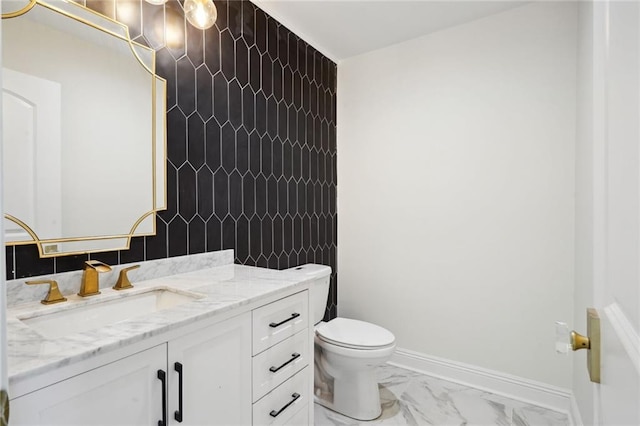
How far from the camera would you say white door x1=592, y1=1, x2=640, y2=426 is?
0.43 meters

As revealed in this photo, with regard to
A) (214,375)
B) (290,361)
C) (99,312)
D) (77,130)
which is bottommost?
(290,361)

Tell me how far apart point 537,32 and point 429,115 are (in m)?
0.78

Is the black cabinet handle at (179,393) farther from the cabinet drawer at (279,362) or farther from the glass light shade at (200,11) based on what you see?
the glass light shade at (200,11)

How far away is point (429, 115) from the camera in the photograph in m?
2.47

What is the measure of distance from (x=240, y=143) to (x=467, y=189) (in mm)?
1551

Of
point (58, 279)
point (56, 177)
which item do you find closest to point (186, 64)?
point (56, 177)

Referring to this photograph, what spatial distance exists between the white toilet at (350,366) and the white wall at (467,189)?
64 cm

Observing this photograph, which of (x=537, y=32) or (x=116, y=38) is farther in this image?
(x=537, y=32)

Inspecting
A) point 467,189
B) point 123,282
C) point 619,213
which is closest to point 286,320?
point 123,282

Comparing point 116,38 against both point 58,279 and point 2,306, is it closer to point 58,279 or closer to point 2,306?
point 58,279

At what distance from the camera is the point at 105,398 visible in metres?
0.87

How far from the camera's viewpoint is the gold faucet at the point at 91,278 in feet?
4.18

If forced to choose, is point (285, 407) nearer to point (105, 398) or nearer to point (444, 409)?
point (105, 398)

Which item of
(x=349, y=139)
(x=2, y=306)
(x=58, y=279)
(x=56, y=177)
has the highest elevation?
(x=349, y=139)
